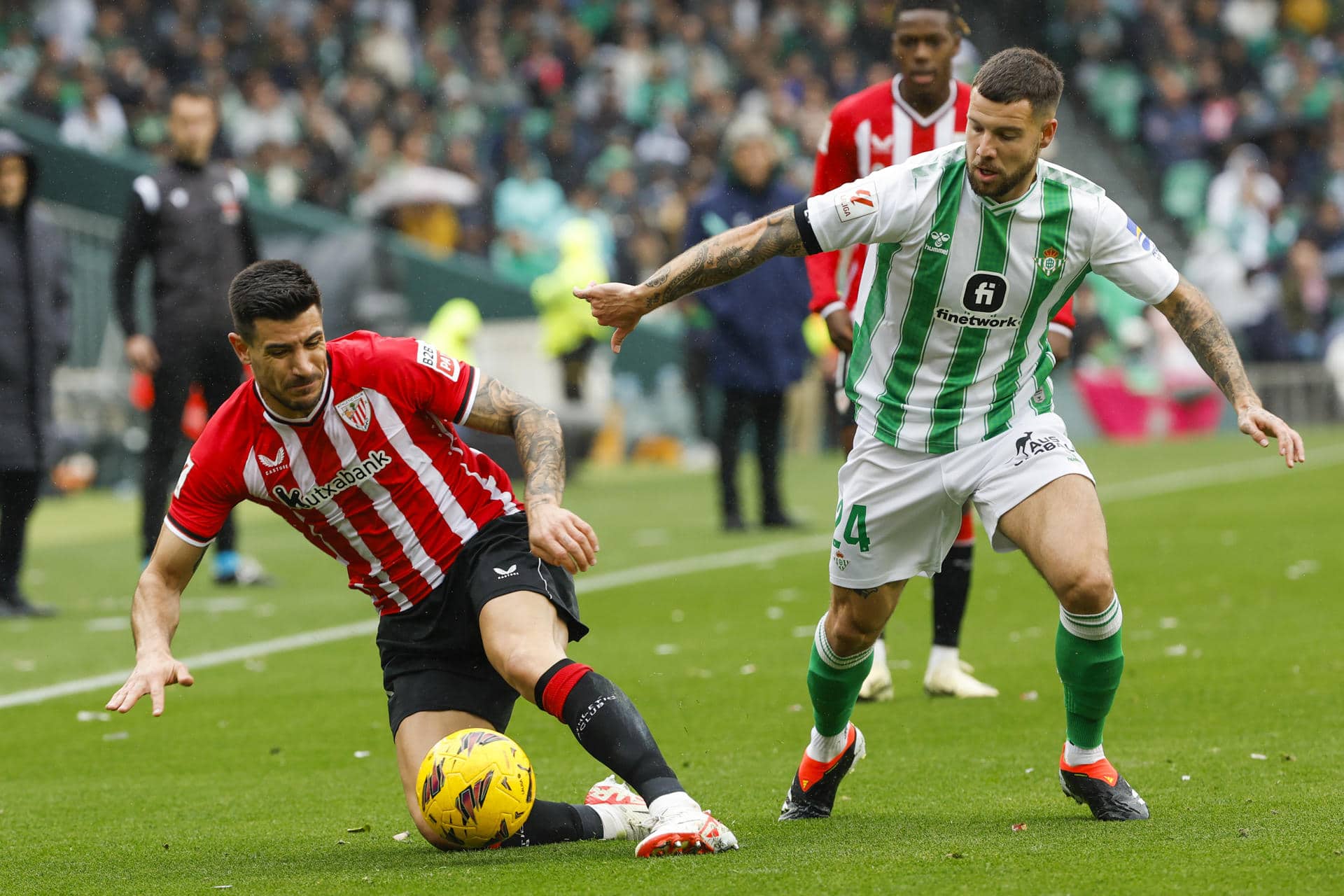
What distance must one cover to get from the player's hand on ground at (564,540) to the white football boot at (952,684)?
8.91ft

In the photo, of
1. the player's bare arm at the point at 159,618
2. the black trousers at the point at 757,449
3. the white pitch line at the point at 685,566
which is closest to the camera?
the player's bare arm at the point at 159,618

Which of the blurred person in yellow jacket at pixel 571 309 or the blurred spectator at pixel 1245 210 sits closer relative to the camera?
the blurred person in yellow jacket at pixel 571 309

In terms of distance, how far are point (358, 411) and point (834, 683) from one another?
1.46 meters

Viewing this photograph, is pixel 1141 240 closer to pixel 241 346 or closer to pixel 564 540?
pixel 564 540

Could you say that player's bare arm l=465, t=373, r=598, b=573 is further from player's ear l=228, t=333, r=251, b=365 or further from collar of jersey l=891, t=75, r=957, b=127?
collar of jersey l=891, t=75, r=957, b=127

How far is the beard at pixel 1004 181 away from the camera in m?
4.67

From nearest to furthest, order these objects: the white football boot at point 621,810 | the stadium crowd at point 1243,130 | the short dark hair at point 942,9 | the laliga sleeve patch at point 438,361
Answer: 1. the white football boot at point 621,810
2. the laliga sleeve patch at point 438,361
3. the short dark hair at point 942,9
4. the stadium crowd at point 1243,130

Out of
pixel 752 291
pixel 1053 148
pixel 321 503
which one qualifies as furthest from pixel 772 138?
pixel 1053 148

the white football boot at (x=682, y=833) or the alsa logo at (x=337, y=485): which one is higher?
the alsa logo at (x=337, y=485)

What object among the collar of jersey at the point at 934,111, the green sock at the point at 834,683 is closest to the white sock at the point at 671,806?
the green sock at the point at 834,683

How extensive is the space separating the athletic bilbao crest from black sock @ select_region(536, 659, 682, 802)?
3.01 feet

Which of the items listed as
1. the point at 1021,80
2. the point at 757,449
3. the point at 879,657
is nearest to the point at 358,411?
the point at 1021,80

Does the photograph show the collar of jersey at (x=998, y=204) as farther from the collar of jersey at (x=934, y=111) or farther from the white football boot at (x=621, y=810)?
the collar of jersey at (x=934, y=111)

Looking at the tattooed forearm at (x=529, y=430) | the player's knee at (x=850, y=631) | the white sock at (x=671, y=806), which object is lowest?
the white sock at (x=671, y=806)
